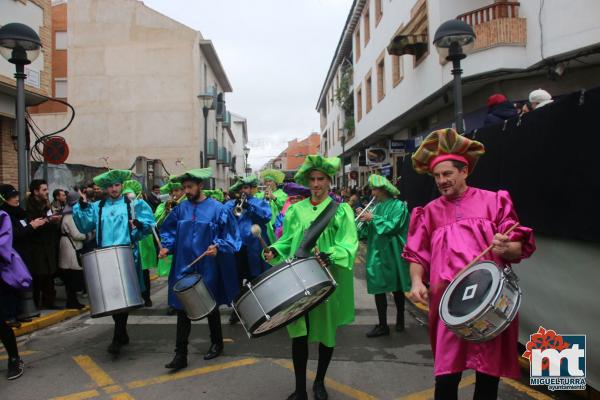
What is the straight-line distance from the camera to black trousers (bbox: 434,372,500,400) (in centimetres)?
261

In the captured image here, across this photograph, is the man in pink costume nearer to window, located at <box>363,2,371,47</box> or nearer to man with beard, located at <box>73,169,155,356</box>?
man with beard, located at <box>73,169,155,356</box>

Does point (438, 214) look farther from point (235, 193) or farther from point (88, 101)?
point (88, 101)

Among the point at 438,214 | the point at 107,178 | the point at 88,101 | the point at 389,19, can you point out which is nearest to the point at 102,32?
the point at 88,101

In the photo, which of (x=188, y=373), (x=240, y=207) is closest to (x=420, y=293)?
(x=188, y=373)

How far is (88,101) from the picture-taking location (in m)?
26.9

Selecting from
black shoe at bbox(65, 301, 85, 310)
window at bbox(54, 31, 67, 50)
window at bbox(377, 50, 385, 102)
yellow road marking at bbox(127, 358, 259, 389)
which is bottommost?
yellow road marking at bbox(127, 358, 259, 389)

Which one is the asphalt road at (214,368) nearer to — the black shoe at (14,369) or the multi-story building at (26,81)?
the black shoe at (14,369)

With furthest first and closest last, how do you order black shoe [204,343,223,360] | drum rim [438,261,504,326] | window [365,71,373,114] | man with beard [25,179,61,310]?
window [365,71,373,114] < man with beard [25,179,61,310] < black shoe [204,343,223,360] < drum rim [438,261,504,326]

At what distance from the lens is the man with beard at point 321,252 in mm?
3537

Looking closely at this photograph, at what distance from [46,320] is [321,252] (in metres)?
4.77

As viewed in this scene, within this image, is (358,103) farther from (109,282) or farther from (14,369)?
(14,369)

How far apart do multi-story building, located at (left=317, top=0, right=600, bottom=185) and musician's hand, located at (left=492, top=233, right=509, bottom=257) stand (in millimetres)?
8857

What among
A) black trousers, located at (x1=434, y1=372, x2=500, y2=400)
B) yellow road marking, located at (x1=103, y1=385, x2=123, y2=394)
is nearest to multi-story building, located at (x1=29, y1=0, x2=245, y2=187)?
yellow road marking, located at (x1=103, y1=385, x2=123, y2=394)

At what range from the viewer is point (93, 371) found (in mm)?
4559
